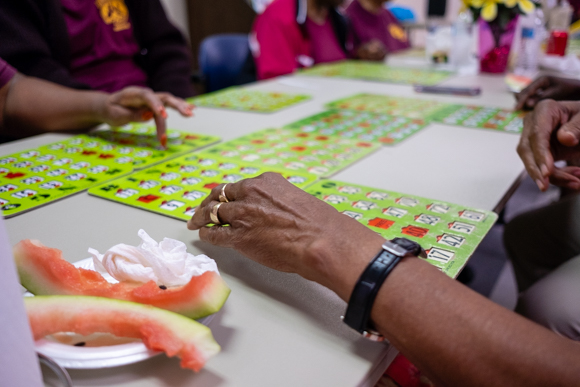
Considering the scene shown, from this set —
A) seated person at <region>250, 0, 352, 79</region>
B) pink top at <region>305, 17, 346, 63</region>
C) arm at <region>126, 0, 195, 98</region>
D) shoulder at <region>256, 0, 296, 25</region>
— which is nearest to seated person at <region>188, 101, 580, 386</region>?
arm at <region>126, 0, 195, 98</region>

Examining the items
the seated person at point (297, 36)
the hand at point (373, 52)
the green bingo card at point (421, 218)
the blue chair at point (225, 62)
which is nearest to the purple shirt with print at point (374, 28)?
the seated person at point (297, 36)

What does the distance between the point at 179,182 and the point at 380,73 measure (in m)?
1.46

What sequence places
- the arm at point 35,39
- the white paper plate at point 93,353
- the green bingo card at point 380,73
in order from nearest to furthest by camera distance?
the white paper plate at point 93,353 < the arm at point 35,39 < the green bingo card at point 380,73

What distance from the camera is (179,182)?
0.86 metres

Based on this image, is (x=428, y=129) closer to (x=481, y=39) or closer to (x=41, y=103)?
(x=41, y=103)

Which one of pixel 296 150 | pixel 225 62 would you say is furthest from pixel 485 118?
pixel 225 62

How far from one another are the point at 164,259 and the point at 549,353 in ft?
1.33

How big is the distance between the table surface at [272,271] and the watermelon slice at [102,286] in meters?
0.06

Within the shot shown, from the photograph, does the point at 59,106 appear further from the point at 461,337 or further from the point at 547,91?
the point at 547,91

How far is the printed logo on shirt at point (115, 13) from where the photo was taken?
1.50m

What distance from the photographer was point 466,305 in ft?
1.46

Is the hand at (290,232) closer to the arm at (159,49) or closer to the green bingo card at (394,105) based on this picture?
the green bingo card at (394,105)

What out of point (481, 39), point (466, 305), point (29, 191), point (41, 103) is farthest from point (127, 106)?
point (481, 39)

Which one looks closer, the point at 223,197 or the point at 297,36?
the point at 223,197
